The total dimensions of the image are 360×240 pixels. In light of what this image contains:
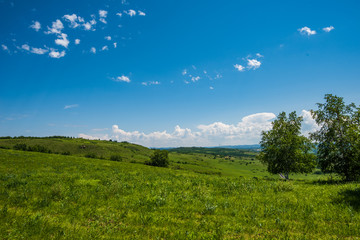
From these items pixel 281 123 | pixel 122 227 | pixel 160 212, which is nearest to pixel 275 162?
pixel 281 123

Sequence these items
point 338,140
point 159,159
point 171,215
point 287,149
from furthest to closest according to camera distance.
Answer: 1. point 159,159
2. point 287,149
3. point 338,140
4. point 171,215

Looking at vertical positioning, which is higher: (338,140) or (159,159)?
(338,140)

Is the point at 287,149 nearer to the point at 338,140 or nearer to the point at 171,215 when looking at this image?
the point at 338,140

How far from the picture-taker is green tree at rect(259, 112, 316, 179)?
108ft

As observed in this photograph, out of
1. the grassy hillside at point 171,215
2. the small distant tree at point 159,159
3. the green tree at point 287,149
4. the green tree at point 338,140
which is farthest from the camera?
the small distant tree at point 159,159

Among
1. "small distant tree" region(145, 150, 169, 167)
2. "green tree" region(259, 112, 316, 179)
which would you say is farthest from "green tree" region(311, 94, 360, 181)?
"small distant tree" region(145, 150, 169, 167)

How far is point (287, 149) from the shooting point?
109 feet

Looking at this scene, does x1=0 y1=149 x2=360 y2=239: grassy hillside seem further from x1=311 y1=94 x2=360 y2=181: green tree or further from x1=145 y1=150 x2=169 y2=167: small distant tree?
x1=145 y1=150 x2=169 y2=167: small distant tree

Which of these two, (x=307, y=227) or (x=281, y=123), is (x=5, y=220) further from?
(x=281, y=123)

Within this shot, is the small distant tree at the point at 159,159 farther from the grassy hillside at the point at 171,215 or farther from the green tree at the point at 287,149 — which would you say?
the grassy hillside at the point at 171,215

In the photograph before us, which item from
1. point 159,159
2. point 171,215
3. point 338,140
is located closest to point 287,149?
point 338,140

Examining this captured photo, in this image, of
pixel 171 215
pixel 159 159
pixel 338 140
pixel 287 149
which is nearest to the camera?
pixel 171 215

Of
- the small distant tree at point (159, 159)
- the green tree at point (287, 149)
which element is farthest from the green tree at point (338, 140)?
the small distant tree at point (159, 159)

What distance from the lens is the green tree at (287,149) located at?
32812 mm
